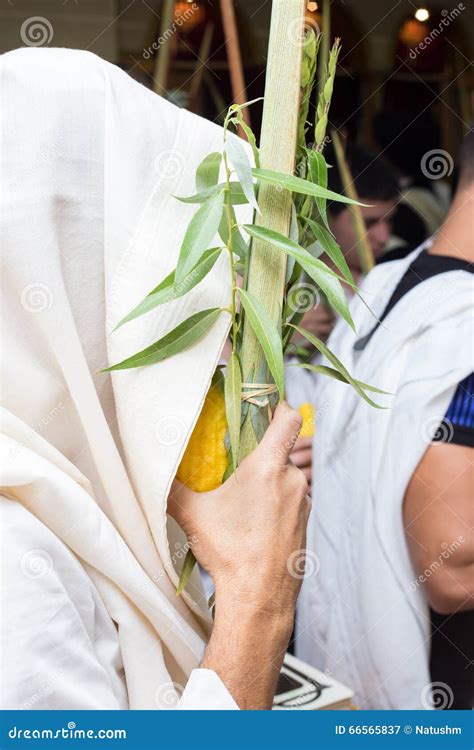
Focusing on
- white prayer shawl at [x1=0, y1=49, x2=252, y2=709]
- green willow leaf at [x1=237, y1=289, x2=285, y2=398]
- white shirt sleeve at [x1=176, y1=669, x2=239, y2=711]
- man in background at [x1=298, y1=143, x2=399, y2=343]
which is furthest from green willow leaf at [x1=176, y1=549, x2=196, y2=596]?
man in background at [x1=298, y1=143, x2=399, y2=343]

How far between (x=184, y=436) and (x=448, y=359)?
1.24m

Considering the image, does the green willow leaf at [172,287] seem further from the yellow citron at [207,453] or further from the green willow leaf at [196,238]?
the yellow citron at [207,453]

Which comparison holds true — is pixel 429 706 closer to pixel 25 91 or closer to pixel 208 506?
pixel 208 506

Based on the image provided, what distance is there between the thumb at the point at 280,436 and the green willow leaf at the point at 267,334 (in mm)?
31

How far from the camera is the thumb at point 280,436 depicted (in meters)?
0.95

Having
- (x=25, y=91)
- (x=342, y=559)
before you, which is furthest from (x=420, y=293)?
(x=25, y=91)

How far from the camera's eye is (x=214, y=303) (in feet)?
3.25

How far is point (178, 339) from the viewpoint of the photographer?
37.5 inches

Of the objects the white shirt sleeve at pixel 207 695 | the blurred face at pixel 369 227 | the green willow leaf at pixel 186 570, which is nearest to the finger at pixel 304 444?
the blurred face at pixel 369 227

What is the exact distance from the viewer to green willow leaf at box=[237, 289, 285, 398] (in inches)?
35.7

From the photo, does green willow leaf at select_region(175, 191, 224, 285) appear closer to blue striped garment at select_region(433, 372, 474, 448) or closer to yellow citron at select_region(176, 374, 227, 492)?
yellow citron at select_region(176, 374, 227, 492)

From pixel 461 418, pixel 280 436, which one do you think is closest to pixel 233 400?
pixel 280 436

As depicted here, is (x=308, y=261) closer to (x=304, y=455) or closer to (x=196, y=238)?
(x=196, y=238)

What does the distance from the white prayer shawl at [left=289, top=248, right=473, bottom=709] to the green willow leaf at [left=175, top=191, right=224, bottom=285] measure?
1.26m
